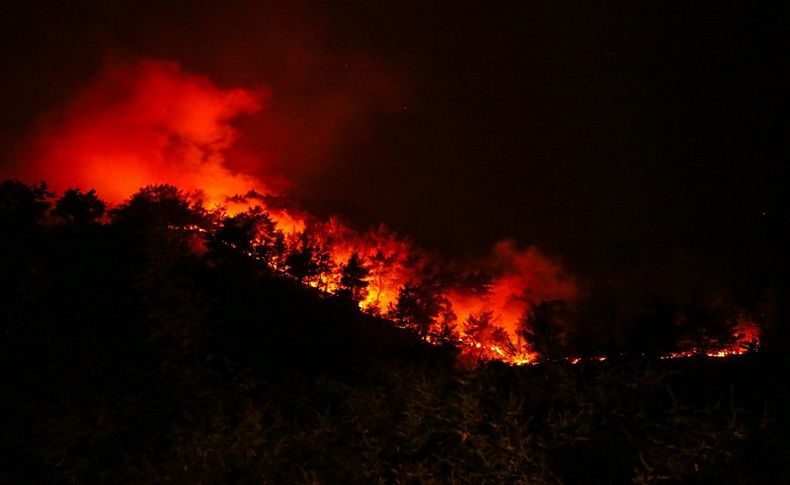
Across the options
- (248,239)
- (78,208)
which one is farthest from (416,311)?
(78,208)

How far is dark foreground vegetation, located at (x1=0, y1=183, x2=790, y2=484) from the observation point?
189 inches

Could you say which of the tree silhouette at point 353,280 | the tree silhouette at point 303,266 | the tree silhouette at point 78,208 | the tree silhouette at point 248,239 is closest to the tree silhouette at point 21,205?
the tree silhouette at point 78,208

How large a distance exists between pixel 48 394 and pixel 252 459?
6144 mm

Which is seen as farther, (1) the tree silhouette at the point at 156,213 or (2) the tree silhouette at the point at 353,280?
(2) the tree silhouette at the point at 353,280

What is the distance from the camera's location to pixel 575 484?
4.71 metres

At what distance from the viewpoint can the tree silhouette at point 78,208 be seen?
2366cm

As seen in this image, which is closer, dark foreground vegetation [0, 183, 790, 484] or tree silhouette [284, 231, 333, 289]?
dark foreground vegetation [0, 183, 790, 484]

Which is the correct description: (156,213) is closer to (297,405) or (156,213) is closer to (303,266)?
(303,266)

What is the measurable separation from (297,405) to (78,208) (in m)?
20.9

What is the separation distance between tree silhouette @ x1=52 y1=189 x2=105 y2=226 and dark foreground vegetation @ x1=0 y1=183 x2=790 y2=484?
6.75 metres

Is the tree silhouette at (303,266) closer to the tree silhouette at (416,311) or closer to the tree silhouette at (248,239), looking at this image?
the tree silhouette at (248,239)

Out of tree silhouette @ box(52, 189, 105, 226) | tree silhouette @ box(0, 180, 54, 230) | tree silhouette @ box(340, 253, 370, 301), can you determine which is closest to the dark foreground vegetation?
tree silhouette @ box(0, 180, 54, 230)

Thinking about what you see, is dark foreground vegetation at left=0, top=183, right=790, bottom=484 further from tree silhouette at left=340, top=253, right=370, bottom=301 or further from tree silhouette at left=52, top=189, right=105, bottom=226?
tree silhouette at left=340, top=253, right=370, bottom=301

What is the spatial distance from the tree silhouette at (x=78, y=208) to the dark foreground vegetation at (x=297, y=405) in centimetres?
675
